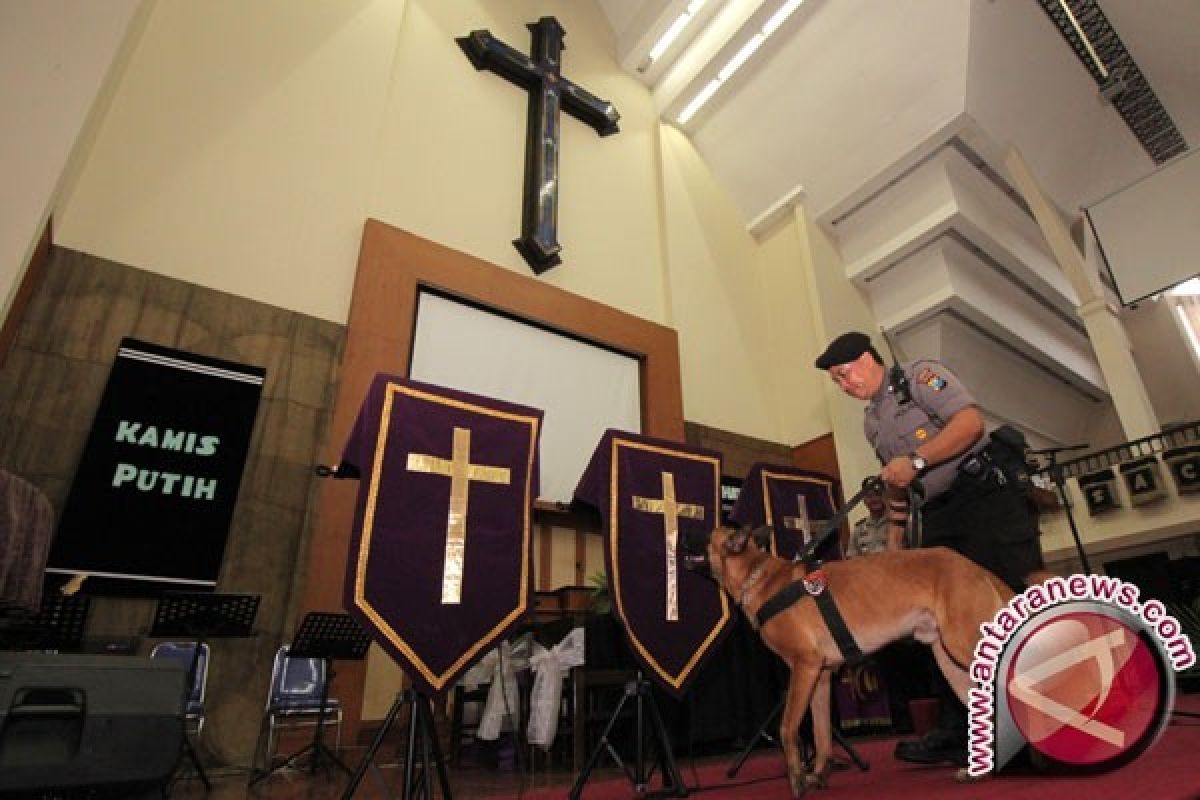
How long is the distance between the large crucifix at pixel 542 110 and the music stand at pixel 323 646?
3823 mm

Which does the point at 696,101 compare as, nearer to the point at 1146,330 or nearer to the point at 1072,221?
the point at 1072,221

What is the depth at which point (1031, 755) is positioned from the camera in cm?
154

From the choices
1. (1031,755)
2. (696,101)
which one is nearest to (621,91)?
(696,101)

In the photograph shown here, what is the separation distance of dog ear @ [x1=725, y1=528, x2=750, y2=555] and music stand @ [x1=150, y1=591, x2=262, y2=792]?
2726mm

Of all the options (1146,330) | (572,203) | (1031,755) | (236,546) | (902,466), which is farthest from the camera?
(1146,330)

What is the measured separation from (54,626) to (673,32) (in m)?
8.85

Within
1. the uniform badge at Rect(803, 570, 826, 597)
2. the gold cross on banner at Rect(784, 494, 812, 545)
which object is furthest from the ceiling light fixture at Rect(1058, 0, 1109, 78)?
the uniform badge at Rect(803, 570, 826, 597)

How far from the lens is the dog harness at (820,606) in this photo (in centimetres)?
214

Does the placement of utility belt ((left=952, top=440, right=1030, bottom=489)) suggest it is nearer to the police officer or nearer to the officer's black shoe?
the police officer

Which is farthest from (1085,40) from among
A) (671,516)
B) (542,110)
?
(671,516)

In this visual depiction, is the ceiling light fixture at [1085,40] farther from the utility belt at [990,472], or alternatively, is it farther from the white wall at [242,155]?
the utility belt at [990,472]

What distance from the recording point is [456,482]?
235 cm

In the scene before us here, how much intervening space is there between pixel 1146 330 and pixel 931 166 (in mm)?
8409

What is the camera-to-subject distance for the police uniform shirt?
2539mm
